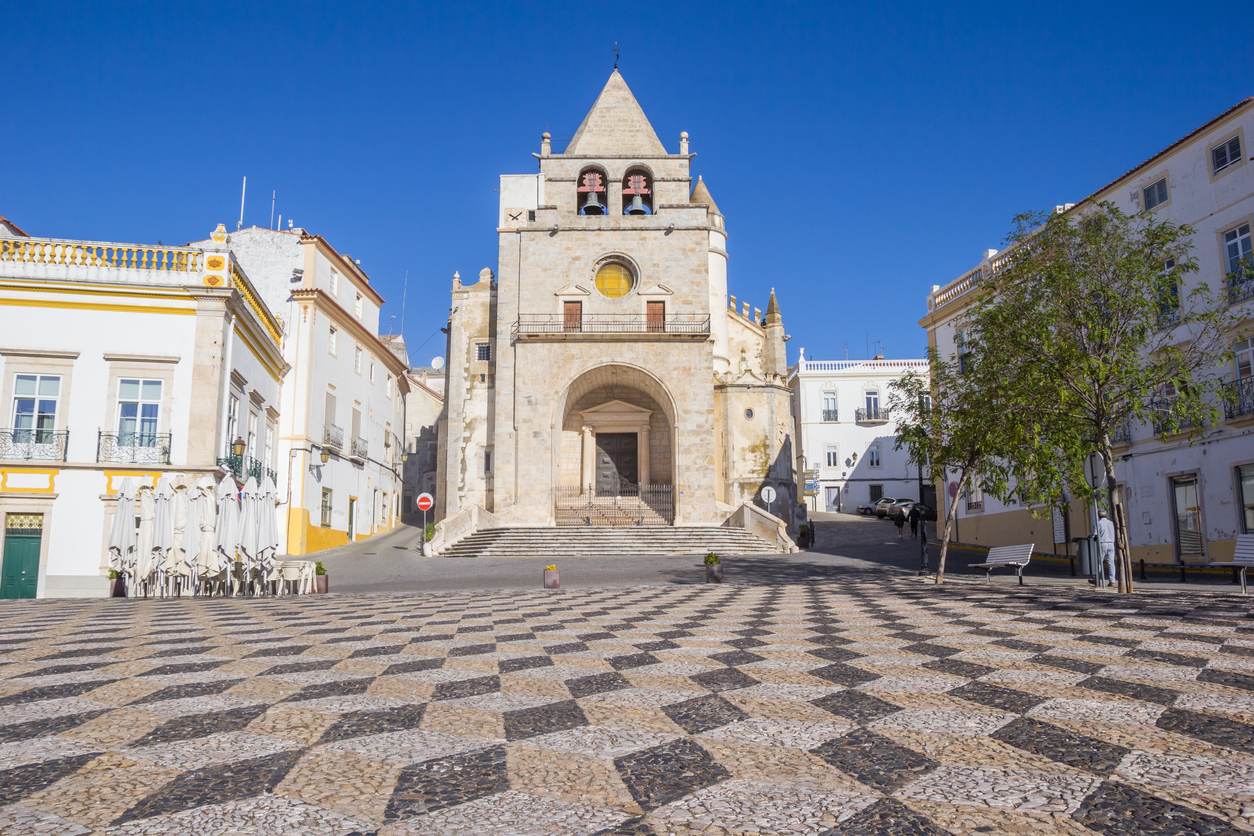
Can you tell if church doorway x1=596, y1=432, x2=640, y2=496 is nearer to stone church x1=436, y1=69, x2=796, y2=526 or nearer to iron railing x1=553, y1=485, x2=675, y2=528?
stone church x1=436, y1=69, x2=796, y2=526

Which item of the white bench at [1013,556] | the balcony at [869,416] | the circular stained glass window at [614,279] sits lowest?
the white bench at [1013,556]

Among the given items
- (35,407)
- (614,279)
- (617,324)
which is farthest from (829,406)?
(35,407)

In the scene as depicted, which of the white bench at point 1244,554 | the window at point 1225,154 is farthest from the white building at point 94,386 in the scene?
the window at point 1225,154

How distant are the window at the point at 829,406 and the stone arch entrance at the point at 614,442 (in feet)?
55.7

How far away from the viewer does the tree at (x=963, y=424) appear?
594 inches

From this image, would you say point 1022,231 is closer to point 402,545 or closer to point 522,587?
point 522,587

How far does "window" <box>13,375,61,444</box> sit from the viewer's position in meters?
19.2

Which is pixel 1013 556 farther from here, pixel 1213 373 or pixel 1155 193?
pixel 1155 193

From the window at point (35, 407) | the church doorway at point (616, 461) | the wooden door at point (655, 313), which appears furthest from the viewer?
the church doorway at point (616, 461)

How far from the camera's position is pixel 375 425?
3669 centimetres

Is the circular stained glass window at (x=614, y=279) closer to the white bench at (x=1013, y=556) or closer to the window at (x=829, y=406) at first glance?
the window at (x=829, y=406)

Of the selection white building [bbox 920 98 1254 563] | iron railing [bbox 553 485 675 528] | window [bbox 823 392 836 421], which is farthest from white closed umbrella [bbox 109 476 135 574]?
window [bbox 823 392 836 421]

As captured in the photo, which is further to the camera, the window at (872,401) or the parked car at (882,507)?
the window at (872,401)

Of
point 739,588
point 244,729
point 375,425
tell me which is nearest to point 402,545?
point 375,425
